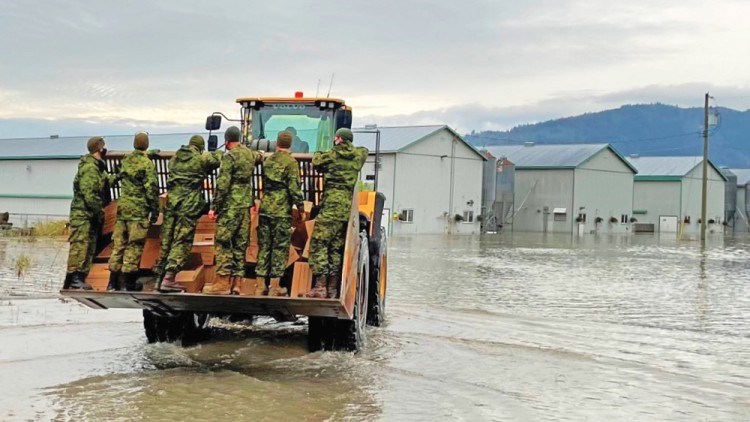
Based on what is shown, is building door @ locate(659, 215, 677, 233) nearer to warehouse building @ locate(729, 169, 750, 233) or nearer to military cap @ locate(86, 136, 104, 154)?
warehouse building @ locate(729, 169, 750, 233)

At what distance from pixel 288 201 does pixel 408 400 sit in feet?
7.36

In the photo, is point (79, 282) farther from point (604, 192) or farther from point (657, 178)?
point (657, 178)

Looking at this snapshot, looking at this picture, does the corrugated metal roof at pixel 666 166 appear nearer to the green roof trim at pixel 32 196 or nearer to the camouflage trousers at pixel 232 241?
the green roof trim at pixel 32 196

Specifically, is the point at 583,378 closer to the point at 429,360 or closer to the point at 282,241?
the point at 429,360

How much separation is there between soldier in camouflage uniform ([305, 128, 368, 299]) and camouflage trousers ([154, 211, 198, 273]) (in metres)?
1.19

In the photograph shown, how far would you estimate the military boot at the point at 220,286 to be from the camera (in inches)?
313

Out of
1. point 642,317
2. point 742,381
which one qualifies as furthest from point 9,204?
point 742,381

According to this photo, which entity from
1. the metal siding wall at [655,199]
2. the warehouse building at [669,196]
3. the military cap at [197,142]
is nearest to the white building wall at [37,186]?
Answer: the military cap at [197,142]

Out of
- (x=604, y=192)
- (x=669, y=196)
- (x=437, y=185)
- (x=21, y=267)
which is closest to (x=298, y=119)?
(x=21, y=267)

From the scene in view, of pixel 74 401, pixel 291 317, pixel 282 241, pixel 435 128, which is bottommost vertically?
pixel 74 401

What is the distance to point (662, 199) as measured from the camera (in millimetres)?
73500

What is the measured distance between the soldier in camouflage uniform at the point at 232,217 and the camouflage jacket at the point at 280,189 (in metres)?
0.18

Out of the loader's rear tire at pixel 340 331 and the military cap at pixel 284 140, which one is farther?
the loader's rear tire at pixel 340 331

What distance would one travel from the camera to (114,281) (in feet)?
27.0
